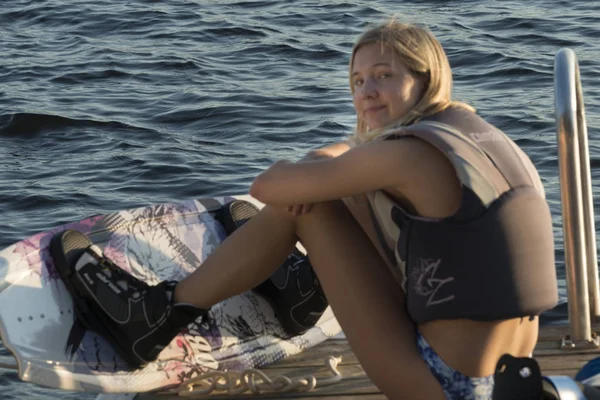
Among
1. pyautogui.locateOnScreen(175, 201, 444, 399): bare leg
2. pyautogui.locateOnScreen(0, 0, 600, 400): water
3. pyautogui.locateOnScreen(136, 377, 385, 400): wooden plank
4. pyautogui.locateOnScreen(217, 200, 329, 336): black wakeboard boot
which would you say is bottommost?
pyautogui.locateOnScreen(0, 0, 600, 400): water

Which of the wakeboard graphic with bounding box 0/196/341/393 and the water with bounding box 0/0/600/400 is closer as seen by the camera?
the wakeboard graphic with bounding box 0/196/341/393

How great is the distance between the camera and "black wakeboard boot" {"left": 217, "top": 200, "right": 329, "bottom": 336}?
12.3 ft

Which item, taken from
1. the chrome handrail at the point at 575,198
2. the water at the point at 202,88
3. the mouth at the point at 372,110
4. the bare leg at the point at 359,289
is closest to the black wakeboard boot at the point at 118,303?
the bare leg at the point at 359,289

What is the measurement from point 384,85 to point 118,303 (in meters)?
1.03

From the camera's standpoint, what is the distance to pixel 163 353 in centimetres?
373

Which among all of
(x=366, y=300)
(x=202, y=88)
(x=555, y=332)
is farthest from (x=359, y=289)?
(x=202, y=88)

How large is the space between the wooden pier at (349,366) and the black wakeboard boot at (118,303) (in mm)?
189

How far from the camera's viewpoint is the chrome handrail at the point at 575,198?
11.4ft

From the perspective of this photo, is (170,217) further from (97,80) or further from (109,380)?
(97,80)

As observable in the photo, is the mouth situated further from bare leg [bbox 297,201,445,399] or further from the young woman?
bare leg [bbox 297,201,445,399]

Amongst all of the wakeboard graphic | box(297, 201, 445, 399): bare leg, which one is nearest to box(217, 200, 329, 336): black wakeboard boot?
the wakeboard graphic

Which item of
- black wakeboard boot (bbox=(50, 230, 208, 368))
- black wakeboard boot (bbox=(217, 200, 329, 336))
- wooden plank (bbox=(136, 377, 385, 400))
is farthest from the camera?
black wakeboard boot (bbox=(217, 200, 329, 336))

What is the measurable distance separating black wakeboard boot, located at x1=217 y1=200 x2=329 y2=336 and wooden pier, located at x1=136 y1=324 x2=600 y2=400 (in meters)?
0.12

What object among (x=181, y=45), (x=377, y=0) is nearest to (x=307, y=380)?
(x=181, y=45)
